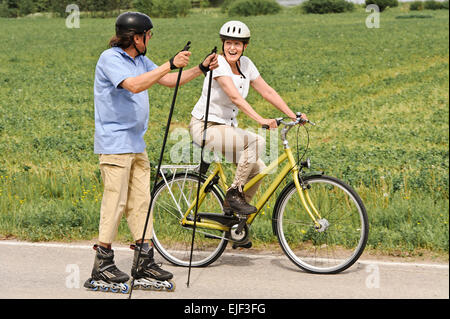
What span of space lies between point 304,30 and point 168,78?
4245 centimetres

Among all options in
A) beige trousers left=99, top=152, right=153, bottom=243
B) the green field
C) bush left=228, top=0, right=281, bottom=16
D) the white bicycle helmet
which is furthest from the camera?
bush left=228, top=0, right=281, bottom=16

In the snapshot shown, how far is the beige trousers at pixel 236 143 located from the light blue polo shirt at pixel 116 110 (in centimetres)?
68

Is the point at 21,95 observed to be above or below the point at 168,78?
below

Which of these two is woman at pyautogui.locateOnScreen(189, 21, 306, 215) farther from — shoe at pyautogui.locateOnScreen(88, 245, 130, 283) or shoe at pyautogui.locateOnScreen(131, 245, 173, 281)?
shoe at pyautogui.locateOnScreen(88, 245, 130, 283)

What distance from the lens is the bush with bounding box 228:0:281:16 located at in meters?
75.2

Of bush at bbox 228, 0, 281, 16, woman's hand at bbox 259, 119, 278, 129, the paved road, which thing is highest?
bush at bbox 228, 0, 281, 16

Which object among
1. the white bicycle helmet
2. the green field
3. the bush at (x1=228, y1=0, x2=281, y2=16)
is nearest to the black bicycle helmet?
the white bicycle helmet

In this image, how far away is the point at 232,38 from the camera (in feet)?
18.5

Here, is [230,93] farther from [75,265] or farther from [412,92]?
[412,92]

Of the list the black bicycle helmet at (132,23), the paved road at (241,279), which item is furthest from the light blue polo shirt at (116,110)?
the paved road at (241,279)

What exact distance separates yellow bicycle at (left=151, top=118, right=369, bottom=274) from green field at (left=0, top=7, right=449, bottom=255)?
0.46 m

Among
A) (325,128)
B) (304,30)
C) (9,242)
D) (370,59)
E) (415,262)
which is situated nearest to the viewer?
(415,262)

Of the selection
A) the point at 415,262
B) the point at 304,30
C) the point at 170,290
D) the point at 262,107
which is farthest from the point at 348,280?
the point at 304,30

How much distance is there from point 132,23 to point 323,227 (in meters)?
2.36
